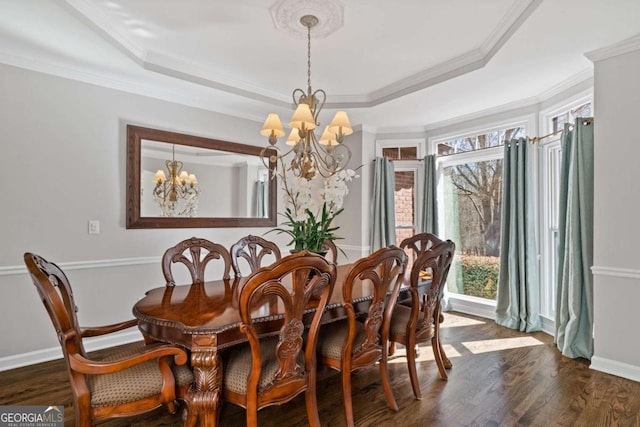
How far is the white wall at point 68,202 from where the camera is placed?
285 cm

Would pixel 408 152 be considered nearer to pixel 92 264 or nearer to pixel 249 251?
pixel 249 251

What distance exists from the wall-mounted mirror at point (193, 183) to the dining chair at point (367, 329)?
1810mm

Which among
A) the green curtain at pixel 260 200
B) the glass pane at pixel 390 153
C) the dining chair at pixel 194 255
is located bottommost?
the dining chair at pixel 194 255

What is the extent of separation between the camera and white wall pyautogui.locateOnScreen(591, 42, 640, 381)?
2652 mm

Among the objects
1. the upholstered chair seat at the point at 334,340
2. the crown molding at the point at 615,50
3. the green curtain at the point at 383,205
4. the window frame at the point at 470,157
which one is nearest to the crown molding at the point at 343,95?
the crown molding at the point at 615,50

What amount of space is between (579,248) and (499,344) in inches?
45.5

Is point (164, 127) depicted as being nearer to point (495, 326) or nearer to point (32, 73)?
point (32, 73)

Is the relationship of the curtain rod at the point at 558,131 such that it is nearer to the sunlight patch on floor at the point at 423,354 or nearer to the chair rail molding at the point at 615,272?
the chair rail molding at the point at 615,272

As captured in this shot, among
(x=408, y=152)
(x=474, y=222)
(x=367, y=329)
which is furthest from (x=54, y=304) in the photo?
(x=408, y=152)

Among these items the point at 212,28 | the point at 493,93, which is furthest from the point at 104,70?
the point at 493,93

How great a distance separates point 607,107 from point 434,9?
1.65 metres

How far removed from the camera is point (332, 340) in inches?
85.1

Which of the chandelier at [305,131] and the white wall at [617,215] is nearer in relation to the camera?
the chandelier at [305,131]

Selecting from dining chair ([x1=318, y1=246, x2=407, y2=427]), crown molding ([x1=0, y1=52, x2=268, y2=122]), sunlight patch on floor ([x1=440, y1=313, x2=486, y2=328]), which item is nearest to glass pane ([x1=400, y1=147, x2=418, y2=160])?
crown molding ([x1=0, y1=52, x2=268, y2=122])
